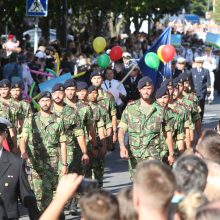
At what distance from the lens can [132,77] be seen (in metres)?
21.9

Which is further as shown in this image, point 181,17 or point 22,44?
point 181,17

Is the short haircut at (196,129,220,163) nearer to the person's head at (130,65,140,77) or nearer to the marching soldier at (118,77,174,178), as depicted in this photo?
the marching soldier at (118,77,174,178)

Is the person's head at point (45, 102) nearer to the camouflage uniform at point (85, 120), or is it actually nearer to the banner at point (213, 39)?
the camouflage uniform at point (85, 120)

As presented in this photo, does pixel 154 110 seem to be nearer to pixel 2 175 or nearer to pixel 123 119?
pixel 123 119

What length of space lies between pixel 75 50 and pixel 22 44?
1546 mm

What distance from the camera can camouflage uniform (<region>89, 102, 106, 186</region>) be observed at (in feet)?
48.8

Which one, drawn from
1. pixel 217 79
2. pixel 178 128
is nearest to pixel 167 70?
pixel 178 128

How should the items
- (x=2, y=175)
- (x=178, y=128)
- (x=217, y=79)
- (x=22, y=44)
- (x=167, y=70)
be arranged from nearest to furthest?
1. (x=2, y=175)
2. (x=178, y=128)
3. (x=167, y=70)
4. (x=22, y=44)
5. (x=217, y=79)

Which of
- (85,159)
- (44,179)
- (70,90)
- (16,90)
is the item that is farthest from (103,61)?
(44,179)

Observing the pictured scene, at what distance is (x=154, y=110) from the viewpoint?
1315 cm

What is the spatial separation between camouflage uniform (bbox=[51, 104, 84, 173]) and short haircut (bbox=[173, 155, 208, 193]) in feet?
20.6

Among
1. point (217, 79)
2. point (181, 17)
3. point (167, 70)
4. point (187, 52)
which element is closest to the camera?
point (167, 70)

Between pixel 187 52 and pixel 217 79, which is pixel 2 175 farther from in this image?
pixel 187 52

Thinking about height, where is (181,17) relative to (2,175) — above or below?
below
